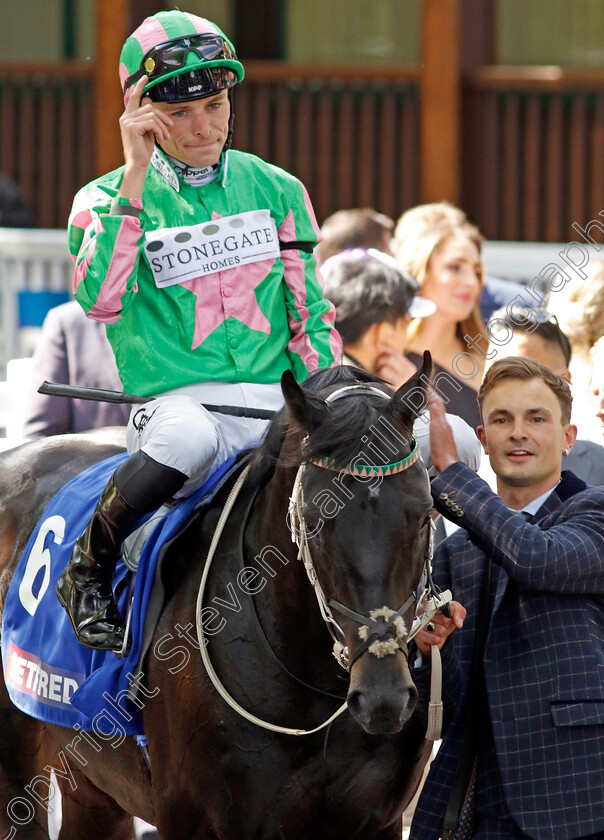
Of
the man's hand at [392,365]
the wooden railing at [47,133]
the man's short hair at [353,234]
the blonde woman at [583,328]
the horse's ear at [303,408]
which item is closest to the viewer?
the horse's ear at [303,408]

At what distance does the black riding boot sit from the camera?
10.1ft

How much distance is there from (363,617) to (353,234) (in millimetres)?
4238

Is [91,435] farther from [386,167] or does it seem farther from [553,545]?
[386,167]

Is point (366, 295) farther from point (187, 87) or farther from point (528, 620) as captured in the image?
point (528, 620)

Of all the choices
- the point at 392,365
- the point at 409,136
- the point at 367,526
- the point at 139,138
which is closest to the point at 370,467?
the point at 367,526

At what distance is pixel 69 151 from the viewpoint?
10.2m

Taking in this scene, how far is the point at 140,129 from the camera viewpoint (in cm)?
321

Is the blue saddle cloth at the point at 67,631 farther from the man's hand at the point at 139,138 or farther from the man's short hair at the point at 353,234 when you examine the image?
the man's short hair at the point at 353,234

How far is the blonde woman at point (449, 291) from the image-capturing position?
5.92 m

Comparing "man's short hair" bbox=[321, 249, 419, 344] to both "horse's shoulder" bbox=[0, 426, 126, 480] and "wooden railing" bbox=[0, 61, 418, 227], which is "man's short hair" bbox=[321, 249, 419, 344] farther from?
"wooden railing" bbox=[0, 61, 418, 227]

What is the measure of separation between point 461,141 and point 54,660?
23.4 ft

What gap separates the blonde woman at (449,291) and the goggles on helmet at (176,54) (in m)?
2.38

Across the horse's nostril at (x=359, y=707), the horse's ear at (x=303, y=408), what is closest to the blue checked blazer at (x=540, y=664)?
the horse's ear at (x=303, y=408)

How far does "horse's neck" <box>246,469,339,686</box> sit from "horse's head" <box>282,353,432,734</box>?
0.17 m
